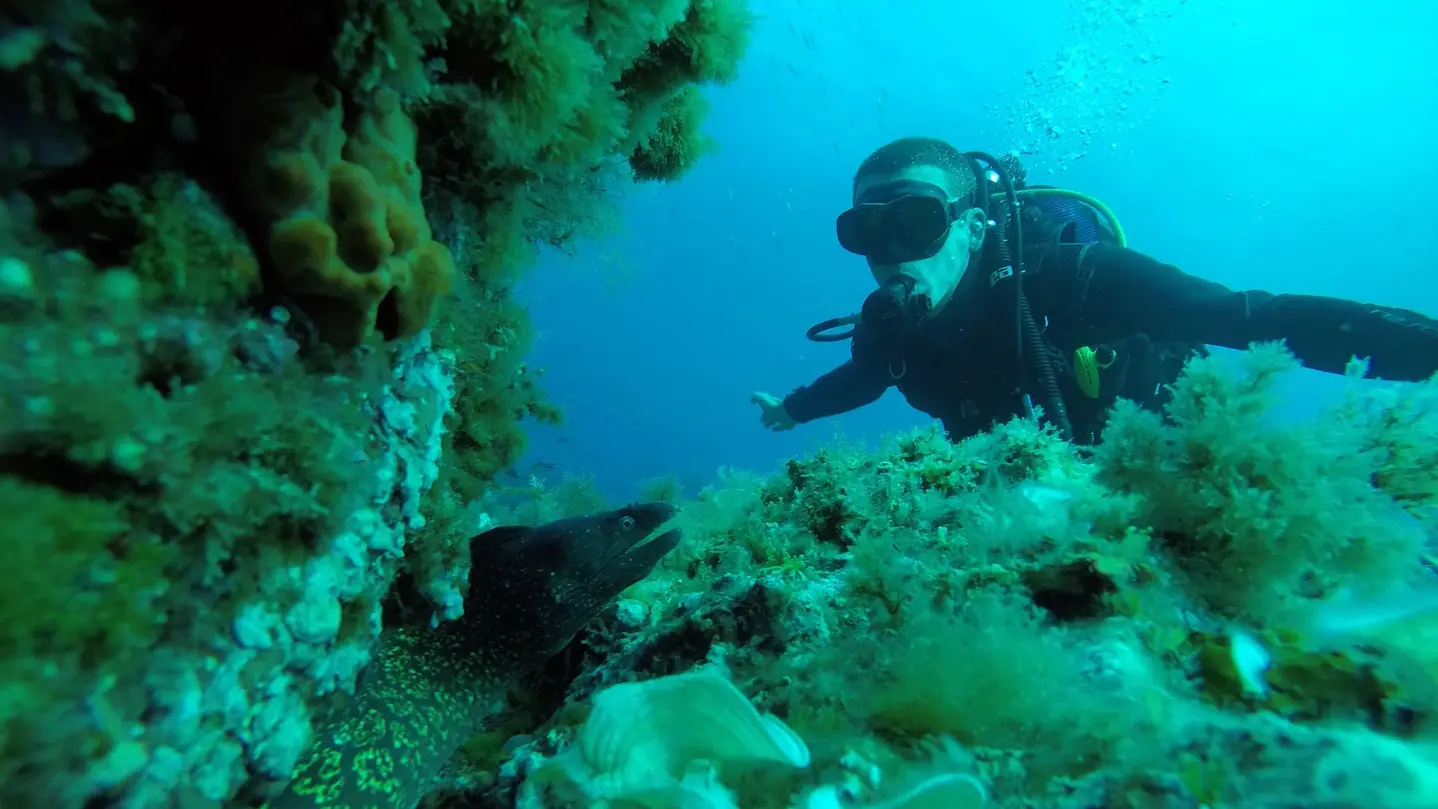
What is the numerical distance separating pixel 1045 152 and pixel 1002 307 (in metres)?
46.4

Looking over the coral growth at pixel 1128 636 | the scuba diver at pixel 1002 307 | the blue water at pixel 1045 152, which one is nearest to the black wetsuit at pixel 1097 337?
the scuba diver at pixel 1002 307

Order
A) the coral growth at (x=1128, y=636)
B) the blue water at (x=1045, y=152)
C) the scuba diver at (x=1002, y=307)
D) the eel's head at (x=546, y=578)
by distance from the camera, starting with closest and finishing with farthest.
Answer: the coral growth at (x=1128, y=636) < the eel's head at (x=546, y=578) < the scuba diver at (x=1002, y=307) < the blue water at (x=1045, y=152)

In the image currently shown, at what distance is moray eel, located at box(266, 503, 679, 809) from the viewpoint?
1.89 m

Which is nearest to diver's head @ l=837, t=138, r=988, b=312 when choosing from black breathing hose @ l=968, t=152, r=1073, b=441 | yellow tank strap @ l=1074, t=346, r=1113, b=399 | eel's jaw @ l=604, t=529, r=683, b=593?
black breathing hose @ l=968, t=152, r=1073, b=441

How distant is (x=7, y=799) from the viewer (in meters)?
1.03

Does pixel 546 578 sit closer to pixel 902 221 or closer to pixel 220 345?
pixel 220 345

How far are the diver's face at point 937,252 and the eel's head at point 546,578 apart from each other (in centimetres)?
452

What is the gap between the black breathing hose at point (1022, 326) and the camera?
5.28m

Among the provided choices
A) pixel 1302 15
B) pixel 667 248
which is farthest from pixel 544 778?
pixel 667 248

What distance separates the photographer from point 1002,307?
601cm

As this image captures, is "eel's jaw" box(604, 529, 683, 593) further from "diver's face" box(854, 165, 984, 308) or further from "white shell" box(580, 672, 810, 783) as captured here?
"diver's face" box(854, 165, 984, 308)

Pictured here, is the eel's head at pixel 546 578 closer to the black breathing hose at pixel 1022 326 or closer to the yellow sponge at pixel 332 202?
the yellow sponge at pixel 332 202

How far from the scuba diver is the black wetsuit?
1cm

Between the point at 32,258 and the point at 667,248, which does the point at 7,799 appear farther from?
the point at 667,248
